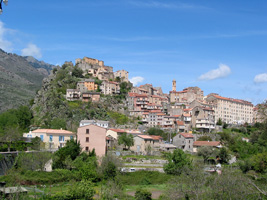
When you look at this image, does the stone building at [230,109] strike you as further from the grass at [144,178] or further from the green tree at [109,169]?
the green tree at [109,169]

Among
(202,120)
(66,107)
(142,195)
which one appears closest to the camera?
(142,195)

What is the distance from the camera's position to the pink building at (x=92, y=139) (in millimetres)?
58791

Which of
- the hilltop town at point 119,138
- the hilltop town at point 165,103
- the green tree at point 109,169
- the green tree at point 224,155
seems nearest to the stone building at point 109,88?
the hilltop town at point 165,103

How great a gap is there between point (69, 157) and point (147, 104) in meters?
65.5

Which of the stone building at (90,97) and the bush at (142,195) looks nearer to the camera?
the bush at (142,195)

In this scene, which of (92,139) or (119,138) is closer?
(92,139)

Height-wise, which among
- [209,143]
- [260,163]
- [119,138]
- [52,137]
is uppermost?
[52,137]

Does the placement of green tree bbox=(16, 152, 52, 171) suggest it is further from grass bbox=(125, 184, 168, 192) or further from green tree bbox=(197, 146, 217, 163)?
green tree bbox=(197, 146, 217, 163)

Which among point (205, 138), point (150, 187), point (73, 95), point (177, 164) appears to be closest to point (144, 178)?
point (150, 187)

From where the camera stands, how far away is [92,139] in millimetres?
59062

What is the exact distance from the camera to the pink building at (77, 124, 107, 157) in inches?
2315

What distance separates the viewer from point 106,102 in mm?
101000

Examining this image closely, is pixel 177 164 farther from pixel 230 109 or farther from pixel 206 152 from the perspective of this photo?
→ pixel 230 109

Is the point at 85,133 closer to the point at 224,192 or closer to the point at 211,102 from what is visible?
the point at 224,192
